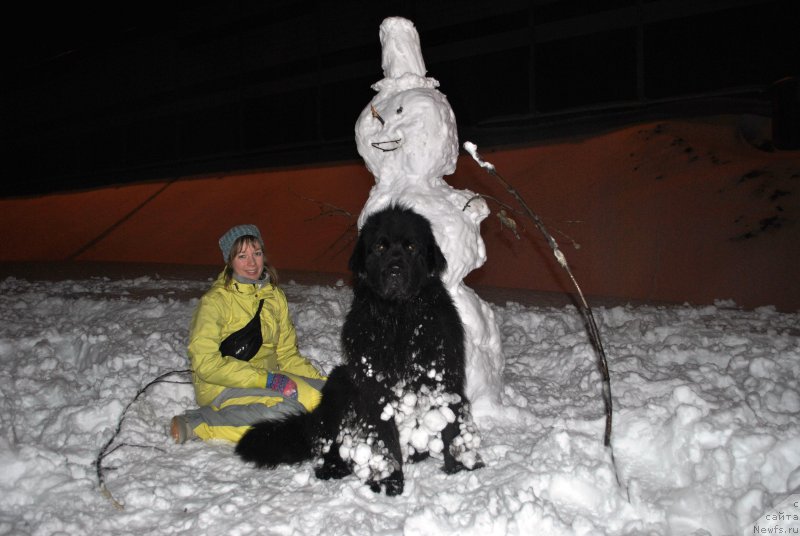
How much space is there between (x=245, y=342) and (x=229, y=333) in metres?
0.12

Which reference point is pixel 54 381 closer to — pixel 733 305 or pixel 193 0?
pixel 733 305

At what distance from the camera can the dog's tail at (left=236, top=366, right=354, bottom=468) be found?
307 centimetres

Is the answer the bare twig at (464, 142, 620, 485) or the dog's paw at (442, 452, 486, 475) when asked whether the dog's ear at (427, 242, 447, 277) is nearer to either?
the bare twig at (464, 142, 620, 485)

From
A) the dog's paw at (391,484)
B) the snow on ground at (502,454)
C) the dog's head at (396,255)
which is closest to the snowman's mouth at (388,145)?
the dog's head at (396,255)

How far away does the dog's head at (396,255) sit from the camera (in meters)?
2.86

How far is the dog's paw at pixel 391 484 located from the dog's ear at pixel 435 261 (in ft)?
3.53

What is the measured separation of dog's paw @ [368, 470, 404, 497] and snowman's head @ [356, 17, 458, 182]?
1837mm

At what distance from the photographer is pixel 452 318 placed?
3.02m

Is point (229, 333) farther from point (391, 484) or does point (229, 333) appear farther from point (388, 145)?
point (388, 145)

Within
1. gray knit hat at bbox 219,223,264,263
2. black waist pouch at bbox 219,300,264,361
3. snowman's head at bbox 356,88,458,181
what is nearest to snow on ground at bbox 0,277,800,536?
black waist pouch at bbox 219,300,264,361

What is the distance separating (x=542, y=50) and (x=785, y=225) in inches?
230

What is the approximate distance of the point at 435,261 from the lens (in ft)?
9.87

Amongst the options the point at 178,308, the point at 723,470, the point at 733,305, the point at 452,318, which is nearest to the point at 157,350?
the point at 178,308

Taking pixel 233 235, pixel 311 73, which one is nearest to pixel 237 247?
pixel 233 235
